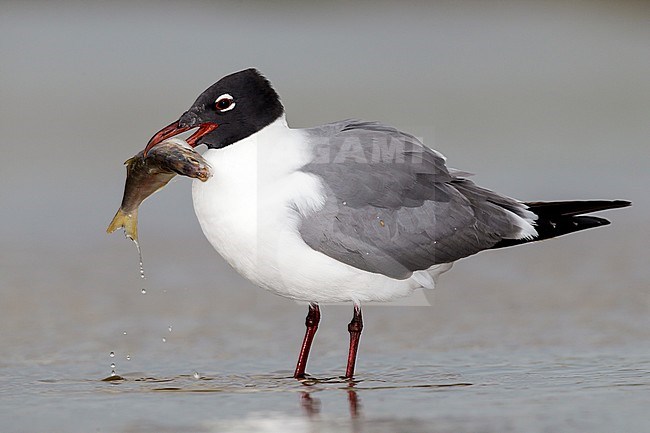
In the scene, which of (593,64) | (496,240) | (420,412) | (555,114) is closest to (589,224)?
(496,240)

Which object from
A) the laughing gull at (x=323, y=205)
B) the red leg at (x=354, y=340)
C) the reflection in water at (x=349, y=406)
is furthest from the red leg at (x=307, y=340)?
the reflection in water at (x=349, y=406)

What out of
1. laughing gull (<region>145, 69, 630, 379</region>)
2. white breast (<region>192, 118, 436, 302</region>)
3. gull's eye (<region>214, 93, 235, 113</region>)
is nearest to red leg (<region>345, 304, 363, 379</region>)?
laughing gull (<region>145, 69, 630, 379</region>)

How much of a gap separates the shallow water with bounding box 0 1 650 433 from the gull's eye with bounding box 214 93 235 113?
3.47 ft

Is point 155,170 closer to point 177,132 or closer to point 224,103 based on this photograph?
point 177,132

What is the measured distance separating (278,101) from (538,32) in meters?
11.7

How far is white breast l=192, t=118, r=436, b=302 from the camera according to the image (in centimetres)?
509

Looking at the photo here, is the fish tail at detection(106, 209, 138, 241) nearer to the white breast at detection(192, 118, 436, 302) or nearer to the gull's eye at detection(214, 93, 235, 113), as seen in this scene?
the white breast at detection(192, 118, 436, 302)

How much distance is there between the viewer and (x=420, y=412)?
455cm

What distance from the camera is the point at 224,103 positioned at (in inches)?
213

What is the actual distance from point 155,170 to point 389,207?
95 centimetres

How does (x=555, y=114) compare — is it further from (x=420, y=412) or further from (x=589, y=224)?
(x=420, y=412)

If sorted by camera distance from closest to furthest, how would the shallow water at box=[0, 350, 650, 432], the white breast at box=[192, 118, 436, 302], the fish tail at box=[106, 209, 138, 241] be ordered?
the shallow water at box=[0, 350, 650, 432] → the white breast at box=[192, 118, 436, 302] → the fish tail at box=[106, 209, 138, 241]

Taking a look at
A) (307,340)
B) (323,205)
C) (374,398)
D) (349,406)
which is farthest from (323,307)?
(349,406)

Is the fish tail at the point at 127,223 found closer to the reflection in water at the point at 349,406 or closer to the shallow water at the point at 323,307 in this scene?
the shallow water at the point at 323,307
